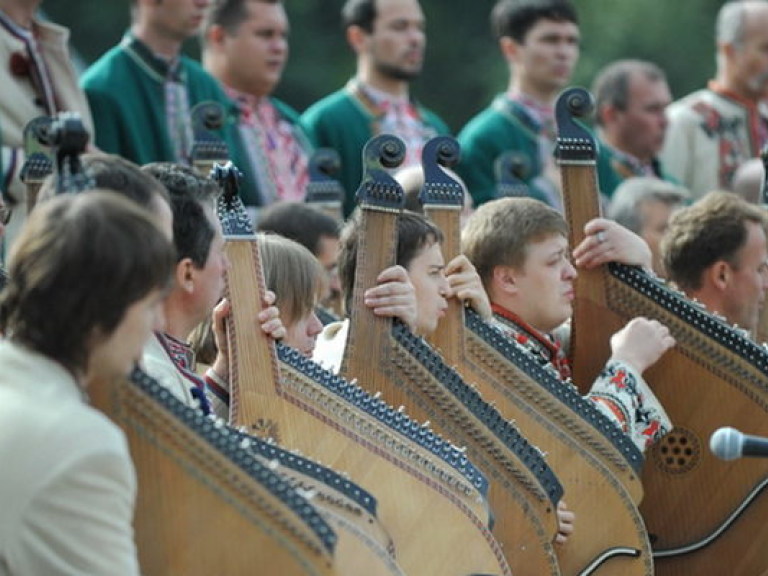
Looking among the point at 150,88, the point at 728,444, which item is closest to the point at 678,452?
the point at 728,444

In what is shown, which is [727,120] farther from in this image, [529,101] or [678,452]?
[678,452]

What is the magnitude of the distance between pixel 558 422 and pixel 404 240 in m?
0.62

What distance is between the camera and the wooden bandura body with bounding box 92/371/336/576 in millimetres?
3334

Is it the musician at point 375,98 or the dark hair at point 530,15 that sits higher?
the dark hair at point 530,15

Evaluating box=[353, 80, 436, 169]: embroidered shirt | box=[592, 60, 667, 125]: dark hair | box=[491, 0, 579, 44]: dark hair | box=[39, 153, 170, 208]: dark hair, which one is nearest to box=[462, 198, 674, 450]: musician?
box=[39, 153, 170, 208]: dark hair

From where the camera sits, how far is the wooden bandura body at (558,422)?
4.95m

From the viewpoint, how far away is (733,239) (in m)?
5.96

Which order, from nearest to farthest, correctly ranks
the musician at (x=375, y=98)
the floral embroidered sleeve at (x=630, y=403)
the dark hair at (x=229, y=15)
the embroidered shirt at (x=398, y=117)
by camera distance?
the floral embroidered sleeve at (x=630, y=403) → the dark hair at (x=229, y=15) → the musician at (x=375, y=98) → the embroidered shirt at (x=398, y=117)

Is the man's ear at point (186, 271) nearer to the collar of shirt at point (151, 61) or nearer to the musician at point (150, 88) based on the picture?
the musician at point (150, 88)

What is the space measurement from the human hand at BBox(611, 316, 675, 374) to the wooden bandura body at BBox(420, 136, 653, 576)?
220mm

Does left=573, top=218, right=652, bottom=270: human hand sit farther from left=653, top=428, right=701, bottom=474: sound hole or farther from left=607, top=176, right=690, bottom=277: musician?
left=607, top=176, right=690, bottom=277: musician

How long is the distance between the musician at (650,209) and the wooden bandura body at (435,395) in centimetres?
270

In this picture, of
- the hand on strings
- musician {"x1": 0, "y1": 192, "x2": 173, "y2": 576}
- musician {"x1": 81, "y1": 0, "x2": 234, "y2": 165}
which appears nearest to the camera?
musician {"x1": 0, "y1": 192, "x2": 173, "y2": 576}

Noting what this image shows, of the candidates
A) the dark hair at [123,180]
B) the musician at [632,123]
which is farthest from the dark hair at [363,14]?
the dark hair at [123,180]
